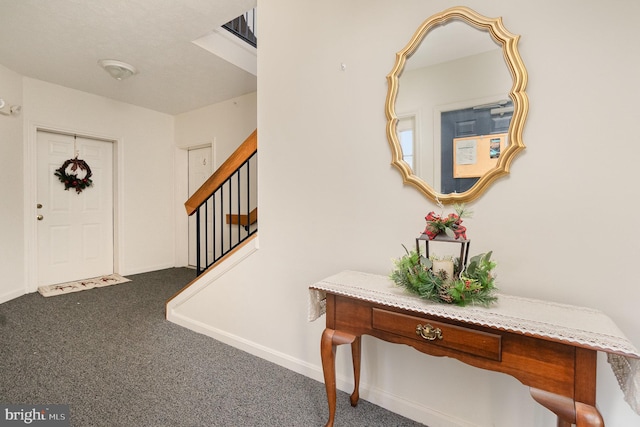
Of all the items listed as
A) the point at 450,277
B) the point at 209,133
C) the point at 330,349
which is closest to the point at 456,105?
the point at 450,277

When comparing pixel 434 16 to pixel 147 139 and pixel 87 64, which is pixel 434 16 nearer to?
pixel 87 64

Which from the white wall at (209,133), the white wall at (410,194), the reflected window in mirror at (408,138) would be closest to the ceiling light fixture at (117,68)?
the white wall at (209,133)

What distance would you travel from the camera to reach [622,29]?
1.02 meters

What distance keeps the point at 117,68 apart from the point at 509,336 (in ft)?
12.2

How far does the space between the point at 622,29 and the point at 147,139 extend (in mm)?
4819

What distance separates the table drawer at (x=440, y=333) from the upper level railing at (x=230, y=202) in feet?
4.13

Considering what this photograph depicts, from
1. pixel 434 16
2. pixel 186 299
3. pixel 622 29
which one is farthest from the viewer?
pixel 186 299

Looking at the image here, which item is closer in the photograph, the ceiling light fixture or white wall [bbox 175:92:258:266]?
the ceiling light fixture

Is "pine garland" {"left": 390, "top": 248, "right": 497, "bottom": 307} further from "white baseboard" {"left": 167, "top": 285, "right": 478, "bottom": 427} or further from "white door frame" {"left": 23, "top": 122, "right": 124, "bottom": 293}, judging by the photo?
"white door frame" {"left": 23, "top": 122, "right": 124, "bottom": 293}

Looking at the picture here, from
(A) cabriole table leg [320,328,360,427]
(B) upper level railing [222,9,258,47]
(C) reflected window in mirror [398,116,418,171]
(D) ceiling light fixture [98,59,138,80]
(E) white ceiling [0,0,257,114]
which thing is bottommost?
(A) cabriole table leg [320,328,360,427]

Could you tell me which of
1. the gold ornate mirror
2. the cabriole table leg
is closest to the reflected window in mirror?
the gold ornate mirror

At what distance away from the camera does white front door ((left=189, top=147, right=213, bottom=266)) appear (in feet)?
14.1

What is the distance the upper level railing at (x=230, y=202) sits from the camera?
2.13 m

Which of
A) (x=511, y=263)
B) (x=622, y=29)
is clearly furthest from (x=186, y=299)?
(x=622, y=29)
